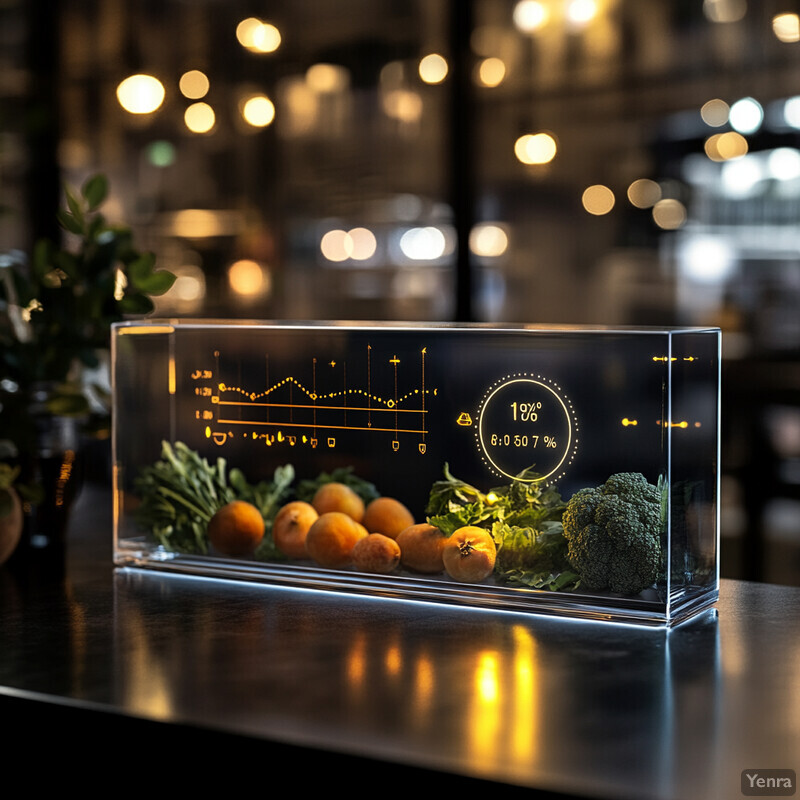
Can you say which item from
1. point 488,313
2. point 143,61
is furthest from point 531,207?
point 143,61

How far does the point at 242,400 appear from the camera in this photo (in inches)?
52.2

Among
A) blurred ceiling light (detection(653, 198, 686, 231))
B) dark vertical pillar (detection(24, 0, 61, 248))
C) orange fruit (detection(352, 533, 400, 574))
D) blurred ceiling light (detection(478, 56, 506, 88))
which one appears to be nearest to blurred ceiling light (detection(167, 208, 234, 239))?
dark vertical pillar (detection(24, 0, 61, 248))

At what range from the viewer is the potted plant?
4.73 ft

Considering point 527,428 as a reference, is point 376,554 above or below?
below

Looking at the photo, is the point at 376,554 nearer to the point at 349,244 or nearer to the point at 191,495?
the point at 191,495

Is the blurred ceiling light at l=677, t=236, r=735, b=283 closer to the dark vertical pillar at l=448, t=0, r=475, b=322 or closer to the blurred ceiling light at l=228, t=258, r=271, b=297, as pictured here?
the dark vertical pillar at l=448, t=0, r=475, b=322

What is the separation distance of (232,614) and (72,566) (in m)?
0.35

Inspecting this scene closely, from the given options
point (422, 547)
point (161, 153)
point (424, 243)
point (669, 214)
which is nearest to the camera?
point (422, 547)

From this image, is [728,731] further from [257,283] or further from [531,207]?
[257,283]

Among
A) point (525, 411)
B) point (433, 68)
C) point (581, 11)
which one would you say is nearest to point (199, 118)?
point (433, 68)

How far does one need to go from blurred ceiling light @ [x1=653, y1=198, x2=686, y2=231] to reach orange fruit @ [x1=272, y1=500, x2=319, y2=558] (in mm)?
1394

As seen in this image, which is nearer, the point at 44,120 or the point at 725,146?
the point at 725,146

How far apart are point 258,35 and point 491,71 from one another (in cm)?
60

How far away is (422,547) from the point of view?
1.19 metres
